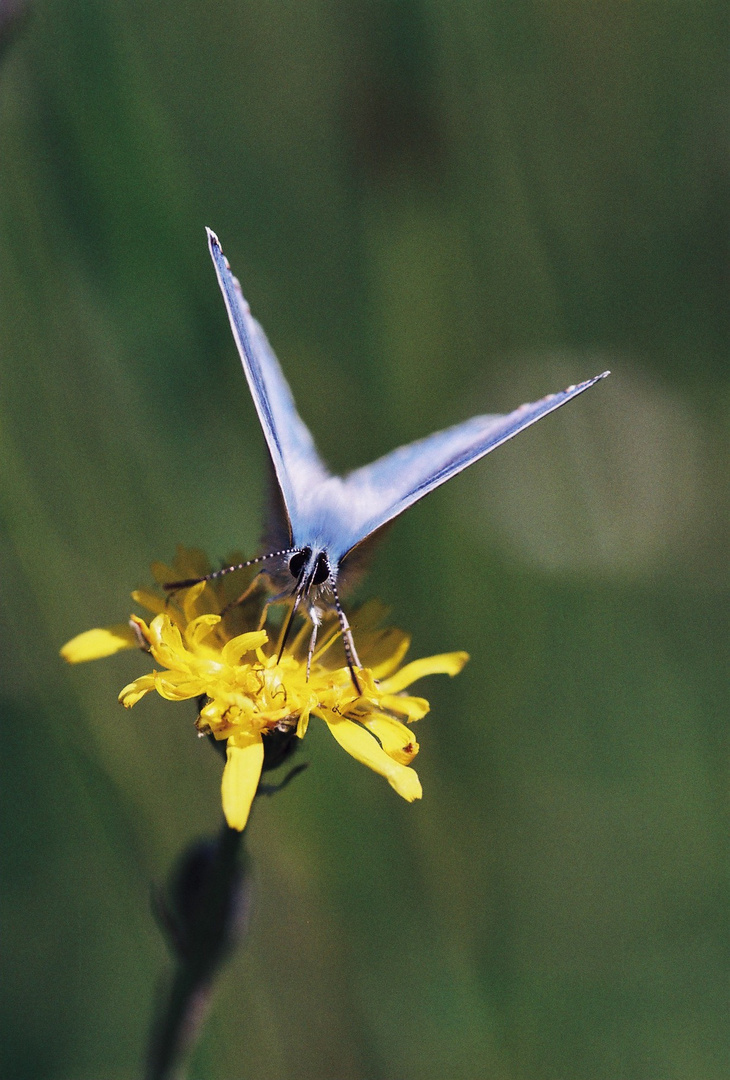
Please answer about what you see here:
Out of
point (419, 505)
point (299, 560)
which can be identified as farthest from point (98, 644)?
point (419, 505)

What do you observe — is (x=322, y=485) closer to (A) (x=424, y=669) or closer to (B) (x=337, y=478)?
(B) (x=337, y=478)

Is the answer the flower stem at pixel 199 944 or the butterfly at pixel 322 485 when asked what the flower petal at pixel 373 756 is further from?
the flower stem at pixel 199 944

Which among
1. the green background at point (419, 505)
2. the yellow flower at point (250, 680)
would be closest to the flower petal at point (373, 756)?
the yellow flower at point (250, 680)

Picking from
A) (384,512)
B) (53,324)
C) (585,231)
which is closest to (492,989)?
(384,512)

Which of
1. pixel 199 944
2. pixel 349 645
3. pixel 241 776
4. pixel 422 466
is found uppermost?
pixel 422 466

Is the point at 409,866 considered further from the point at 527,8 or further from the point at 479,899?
the point at 527,8

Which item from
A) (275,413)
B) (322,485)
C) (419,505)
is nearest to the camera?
(275,413)

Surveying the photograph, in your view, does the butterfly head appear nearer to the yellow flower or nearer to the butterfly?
the butterfly

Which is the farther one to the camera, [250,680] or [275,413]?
[275,413]
